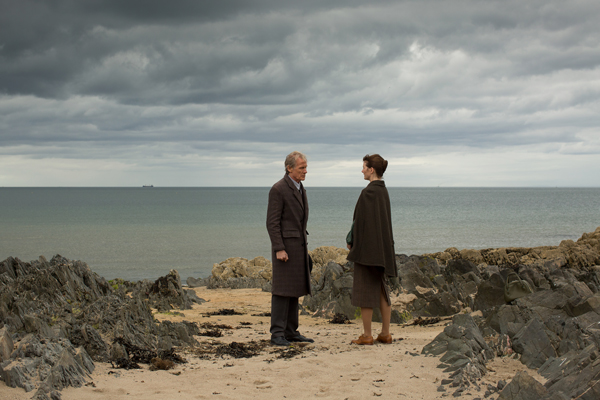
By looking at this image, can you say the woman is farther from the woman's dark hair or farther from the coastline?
the coastline

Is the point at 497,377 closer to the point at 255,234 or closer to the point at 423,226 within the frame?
the point at 255,234

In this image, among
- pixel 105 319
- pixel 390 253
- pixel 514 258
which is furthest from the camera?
pixel 514 258

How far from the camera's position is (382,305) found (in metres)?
6.34

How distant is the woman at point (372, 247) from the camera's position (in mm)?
6125

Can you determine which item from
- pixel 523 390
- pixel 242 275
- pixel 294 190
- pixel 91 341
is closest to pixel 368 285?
pixel 294 190

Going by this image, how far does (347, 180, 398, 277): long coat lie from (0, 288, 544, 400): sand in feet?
3.55

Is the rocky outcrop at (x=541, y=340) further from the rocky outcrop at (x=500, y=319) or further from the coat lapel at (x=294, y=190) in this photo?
the coat lapel at (x=294, y=190)

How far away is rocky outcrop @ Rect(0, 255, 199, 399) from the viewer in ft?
14.3

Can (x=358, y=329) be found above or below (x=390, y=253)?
below

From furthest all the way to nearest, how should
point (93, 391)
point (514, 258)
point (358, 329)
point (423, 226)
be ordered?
point (423, 226), point (514, 258), point (358, 329), point (93, 391)

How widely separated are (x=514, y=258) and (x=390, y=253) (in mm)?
12268

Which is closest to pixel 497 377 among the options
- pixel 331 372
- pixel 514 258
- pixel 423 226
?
pixel 331 372

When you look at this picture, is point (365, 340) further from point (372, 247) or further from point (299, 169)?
point (299, 169)

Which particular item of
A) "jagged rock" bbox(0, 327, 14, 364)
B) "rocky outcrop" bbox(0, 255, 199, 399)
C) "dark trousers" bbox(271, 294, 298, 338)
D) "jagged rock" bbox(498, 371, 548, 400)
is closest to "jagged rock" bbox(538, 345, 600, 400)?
"jagged rock" bbox(498, 371, 548, 400)
